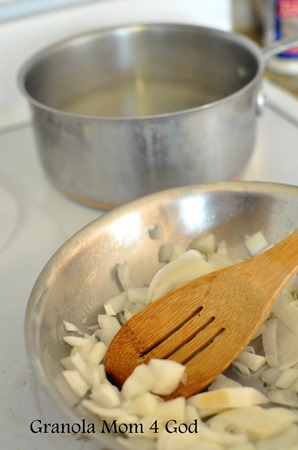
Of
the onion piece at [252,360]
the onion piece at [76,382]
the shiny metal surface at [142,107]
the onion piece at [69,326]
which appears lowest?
the onion piece at [252,360]

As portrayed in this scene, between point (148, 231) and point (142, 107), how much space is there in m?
0.37

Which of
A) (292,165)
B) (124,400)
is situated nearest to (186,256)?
(124,400)

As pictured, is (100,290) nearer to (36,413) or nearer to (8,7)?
(36,413)

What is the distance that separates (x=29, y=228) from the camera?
847mm

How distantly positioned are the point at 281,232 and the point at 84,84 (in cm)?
45

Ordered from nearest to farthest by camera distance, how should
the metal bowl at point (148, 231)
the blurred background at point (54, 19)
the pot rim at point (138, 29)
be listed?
1. the metal bowl at point (148, 231)
2. the pot rim at point (138, 29)
3. the blurred background at point (54, 19)

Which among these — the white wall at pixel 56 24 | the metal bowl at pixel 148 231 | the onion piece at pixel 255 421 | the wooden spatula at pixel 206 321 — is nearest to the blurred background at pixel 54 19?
the white wall at pixel 56 24

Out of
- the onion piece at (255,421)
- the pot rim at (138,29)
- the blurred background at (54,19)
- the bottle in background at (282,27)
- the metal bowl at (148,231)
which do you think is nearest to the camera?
the onion piece at (255,421)

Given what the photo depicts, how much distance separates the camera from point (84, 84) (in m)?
1.03

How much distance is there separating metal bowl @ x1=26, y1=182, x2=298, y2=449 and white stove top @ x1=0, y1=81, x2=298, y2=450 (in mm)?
74

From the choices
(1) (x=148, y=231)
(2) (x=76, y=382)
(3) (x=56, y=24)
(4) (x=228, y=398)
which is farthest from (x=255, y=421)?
(3) (x=56, y=24)

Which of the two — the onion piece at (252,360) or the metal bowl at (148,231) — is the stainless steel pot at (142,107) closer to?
the metal bowl at (148,231)

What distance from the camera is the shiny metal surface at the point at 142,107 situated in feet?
2.53

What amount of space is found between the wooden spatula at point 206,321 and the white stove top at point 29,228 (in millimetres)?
86
